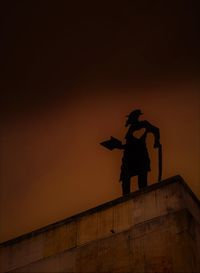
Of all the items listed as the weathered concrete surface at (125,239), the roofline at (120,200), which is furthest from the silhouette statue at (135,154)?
the weathered concrete surface at (125,239)

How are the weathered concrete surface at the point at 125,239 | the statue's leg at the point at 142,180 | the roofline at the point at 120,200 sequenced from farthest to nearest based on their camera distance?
the statue's leg at the point at 142,180, the roofline at the point at 120,200, the weathered concrete surface at the point at 125,239

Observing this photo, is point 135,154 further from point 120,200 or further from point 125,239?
point 125,239

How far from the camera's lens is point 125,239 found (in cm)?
1155

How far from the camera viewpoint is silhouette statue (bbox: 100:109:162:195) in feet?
43.7

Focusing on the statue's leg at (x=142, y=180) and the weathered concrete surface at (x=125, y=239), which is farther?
the statue's leg at (x=142, y=180)

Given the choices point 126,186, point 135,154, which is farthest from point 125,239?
point 135,154

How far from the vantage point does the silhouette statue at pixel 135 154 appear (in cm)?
1330

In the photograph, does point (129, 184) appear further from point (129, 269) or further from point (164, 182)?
point (129, 269)

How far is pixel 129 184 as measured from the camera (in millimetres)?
13383

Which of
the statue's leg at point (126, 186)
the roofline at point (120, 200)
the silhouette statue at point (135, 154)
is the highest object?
the silhouette statue at point (135, 154)

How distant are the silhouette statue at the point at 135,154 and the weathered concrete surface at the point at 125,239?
4.04ft

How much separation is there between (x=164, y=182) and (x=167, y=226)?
1.06 meters

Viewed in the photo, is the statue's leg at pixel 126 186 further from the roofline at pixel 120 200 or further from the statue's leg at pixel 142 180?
the roofline at pixel 120 200

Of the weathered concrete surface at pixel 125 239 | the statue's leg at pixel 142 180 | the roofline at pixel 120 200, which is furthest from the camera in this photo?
the statue's leg at pixel 142 180
